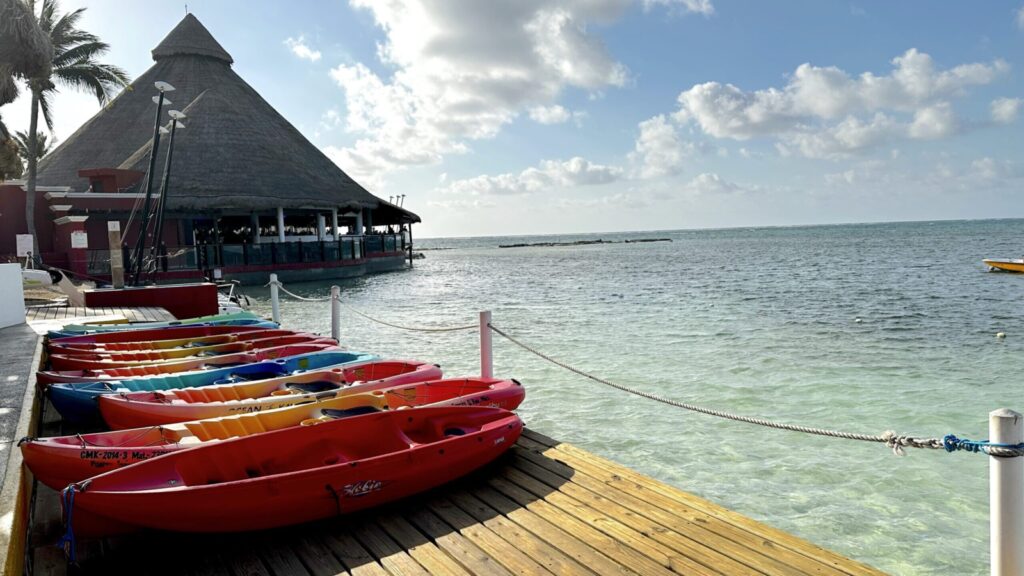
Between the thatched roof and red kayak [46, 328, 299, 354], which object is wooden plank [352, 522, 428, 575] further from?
the thatched roof

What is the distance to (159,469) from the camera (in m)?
3.70

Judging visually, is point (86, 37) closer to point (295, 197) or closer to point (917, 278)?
point (295, 197)

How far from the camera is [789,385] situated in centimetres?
1039

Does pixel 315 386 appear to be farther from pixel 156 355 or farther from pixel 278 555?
pixel 156 355

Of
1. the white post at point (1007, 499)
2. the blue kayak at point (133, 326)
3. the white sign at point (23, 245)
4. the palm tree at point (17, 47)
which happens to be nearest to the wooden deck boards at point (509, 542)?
the white post at point (1007, 499)

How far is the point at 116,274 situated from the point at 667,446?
51.1ft

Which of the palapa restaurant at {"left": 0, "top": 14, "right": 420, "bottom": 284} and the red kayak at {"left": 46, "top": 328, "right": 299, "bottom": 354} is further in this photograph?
the palapa restaurant at {"left": 0, "top": 14, "right": 420, "bottom": 284}

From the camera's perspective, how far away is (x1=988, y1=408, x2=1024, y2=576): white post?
246cm

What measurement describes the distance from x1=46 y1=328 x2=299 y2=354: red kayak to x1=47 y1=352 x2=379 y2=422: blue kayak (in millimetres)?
2025

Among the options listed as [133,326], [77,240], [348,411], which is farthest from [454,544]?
[77,240]

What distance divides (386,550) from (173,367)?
4.90 metres

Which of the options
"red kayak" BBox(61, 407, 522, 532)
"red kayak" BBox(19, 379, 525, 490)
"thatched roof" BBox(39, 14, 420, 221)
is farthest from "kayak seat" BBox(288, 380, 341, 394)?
"thatched roof" BBox(39, 14, 420, 221)

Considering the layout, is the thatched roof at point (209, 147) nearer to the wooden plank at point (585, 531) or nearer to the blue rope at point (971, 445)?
the wooden plank at point (585, 531)

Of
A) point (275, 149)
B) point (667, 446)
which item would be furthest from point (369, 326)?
point (275, 149)
